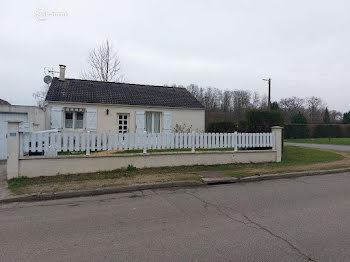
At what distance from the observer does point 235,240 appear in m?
3.29

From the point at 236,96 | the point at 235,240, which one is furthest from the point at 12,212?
the point at 236,96

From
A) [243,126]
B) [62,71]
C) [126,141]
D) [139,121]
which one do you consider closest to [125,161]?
[126,141]

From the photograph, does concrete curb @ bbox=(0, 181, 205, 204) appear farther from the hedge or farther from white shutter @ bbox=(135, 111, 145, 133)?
the hedge

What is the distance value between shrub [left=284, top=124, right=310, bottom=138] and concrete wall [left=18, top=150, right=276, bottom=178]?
25702 millimetres

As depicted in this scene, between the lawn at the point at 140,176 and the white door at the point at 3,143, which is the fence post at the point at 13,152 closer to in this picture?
the lawn at the point at 140,176

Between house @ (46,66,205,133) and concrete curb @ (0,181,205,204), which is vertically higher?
house @ (46,66,205,133)

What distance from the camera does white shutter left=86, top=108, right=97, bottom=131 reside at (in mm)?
15477

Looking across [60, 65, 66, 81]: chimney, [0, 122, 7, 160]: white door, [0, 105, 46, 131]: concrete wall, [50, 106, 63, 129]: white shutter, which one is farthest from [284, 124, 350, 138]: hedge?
[0, 122, 7, 160]: white door

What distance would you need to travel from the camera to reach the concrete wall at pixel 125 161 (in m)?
7.04

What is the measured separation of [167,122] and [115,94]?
14.1 ft

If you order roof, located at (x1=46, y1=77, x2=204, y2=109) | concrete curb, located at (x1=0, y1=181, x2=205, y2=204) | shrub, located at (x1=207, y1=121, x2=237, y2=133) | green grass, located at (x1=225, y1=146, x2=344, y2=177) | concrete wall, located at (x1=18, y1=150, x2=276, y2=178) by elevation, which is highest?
roof, located at (x1=46, y1=77, x2=204, y2=109)

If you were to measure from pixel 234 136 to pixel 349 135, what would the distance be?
3468cm

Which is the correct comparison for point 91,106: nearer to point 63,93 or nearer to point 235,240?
point 63,93

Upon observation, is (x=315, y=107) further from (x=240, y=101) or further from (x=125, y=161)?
(x=125, y=161)
